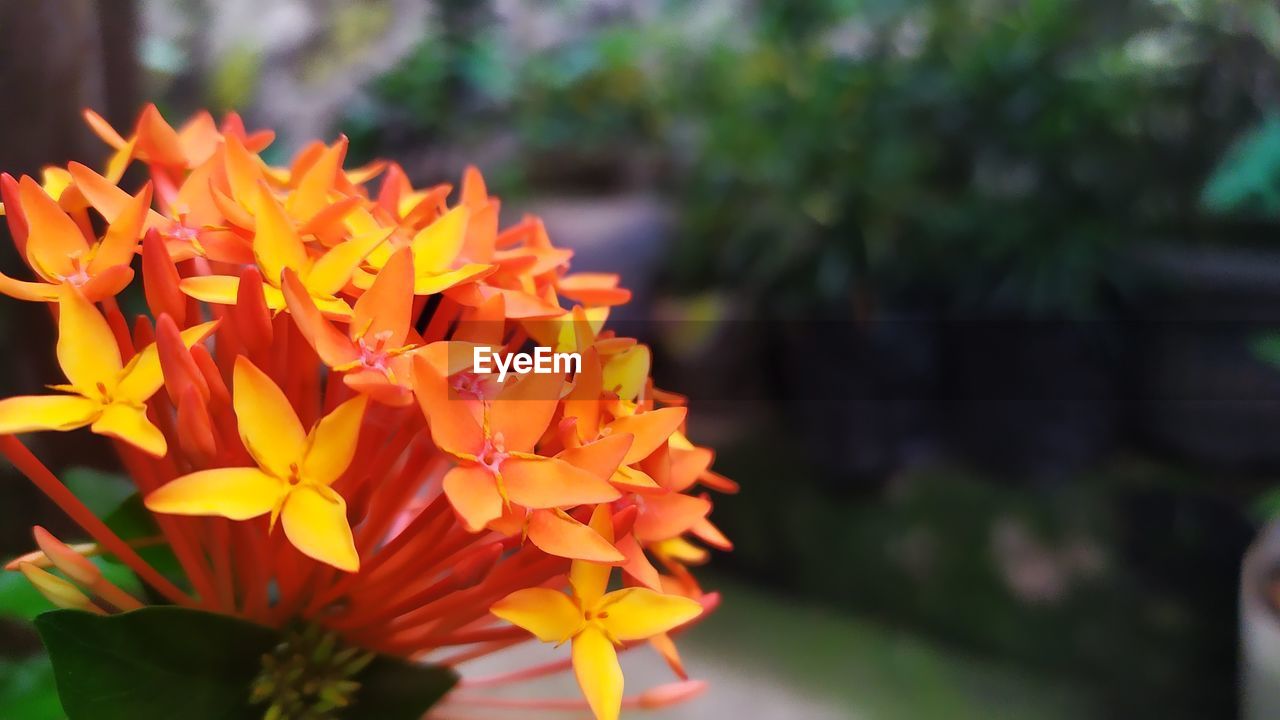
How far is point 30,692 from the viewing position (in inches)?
11.7

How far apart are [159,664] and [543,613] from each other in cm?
11

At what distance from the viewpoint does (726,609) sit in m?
1.09

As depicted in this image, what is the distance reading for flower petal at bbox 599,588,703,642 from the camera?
8.7 inches

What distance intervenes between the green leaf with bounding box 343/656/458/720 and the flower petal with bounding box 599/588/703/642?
65 mm

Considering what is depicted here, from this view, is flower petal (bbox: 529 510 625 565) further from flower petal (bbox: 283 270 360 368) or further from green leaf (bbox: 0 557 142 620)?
green leaf (bbox: 0 557 142 620)

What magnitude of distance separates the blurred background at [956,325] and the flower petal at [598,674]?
0.60 m

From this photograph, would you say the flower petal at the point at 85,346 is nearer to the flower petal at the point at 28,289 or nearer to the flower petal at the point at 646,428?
the flower petal at the point at 28,289

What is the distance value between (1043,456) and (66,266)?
1.04 meters

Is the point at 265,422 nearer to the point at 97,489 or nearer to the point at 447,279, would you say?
the point at 447,279

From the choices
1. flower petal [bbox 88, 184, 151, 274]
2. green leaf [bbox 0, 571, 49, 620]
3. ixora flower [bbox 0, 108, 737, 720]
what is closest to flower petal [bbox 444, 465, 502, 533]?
ixora flower [bbox 0, 108, 737, 720]

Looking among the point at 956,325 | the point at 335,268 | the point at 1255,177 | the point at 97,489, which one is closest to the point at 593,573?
the point at 335,268

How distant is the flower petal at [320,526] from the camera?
0.19 meters

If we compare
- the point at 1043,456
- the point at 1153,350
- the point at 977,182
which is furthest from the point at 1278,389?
the point at 977,182

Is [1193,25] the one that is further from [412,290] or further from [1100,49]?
[412,290]
